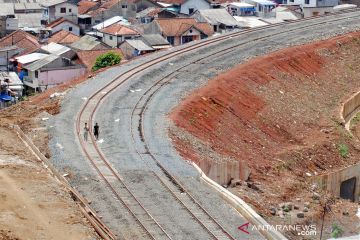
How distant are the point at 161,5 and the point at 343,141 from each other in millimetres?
38258

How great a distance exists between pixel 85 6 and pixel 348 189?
144 ft

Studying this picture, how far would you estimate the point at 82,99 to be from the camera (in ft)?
109

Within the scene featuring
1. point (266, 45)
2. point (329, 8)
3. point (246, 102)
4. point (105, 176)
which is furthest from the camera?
point (329, 8)

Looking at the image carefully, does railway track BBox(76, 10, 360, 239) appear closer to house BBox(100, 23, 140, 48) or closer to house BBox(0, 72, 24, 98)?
house BBox(0, 72, 24, 98)

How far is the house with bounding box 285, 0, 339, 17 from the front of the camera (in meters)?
65.9

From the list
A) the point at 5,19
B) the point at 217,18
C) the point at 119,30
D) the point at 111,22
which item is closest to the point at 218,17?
the point at 217,18

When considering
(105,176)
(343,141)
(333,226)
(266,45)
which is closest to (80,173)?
(105,176)

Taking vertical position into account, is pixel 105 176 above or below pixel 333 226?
above

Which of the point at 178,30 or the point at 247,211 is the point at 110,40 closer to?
the point at 178,30

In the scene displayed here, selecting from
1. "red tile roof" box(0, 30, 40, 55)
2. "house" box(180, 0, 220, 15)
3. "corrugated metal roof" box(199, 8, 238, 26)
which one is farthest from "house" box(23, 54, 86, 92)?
"house" box(180, 0, 220, 15)

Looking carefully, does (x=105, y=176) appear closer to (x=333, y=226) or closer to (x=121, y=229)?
(x=121, y=229)

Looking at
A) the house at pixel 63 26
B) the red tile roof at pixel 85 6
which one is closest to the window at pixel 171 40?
the house at pixel 63 26

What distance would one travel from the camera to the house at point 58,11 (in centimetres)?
6688

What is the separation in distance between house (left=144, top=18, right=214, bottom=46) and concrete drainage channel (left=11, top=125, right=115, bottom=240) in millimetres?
30258
